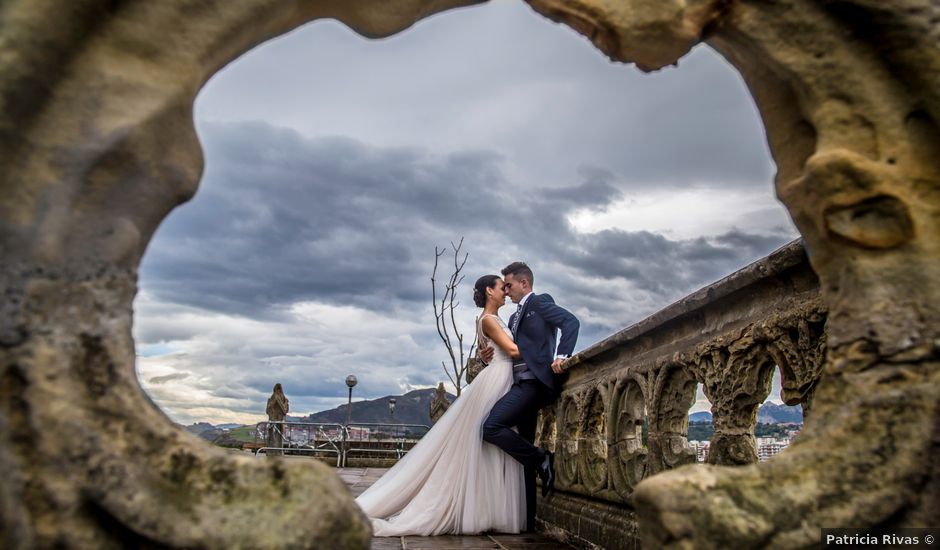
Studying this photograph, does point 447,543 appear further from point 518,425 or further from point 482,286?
point 482,286

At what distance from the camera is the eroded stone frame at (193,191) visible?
111cm

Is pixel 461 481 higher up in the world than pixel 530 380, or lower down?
lower down

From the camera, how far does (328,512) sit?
47.4 inches

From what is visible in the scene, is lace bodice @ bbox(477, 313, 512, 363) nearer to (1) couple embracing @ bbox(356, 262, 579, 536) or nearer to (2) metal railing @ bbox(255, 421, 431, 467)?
(1) couple embracing @ bbox(356, 262, 579, 536)

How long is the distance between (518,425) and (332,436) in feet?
35.9

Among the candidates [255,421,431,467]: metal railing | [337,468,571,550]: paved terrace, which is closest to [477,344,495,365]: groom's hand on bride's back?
[337,468,571,550]: paved terrace

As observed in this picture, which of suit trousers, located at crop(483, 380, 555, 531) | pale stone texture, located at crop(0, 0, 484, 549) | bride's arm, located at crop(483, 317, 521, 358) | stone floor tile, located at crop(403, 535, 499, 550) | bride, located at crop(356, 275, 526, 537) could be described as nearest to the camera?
pale stone texture, located at crop(0, 0, 484, 549)

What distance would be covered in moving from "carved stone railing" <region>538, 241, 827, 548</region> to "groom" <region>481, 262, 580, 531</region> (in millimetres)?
124

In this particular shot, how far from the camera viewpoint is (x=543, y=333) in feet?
14.7

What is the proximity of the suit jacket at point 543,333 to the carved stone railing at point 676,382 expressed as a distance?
0.16 metres

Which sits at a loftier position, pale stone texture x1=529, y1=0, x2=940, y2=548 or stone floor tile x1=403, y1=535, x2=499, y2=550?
pale stone texture x1=529, y1=0, x2=940, y2=548

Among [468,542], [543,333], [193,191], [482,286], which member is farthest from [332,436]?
[193,191]

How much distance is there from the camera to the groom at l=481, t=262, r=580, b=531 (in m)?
4.33

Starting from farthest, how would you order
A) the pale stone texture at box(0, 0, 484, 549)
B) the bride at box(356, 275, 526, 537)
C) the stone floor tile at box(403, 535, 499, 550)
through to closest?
1. the bride at box(356, 275, 526, 537)
2. the stone floor tile at box(403, 535, 499, 550)
3. the pale stone texture at box(0, 0, 484, 549)
